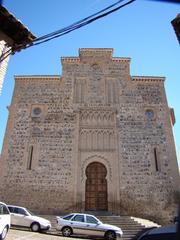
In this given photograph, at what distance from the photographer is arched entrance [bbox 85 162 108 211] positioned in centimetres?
1437

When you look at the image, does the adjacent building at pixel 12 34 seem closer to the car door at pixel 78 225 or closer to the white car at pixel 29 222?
the car door at pixel 78 225

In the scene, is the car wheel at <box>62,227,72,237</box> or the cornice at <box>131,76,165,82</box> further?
the cornice at <box>131,76,165,82</box>

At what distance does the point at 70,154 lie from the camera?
1531 centimetres

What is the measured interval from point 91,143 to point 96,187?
2.78 metres

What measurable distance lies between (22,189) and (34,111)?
17.5 feet

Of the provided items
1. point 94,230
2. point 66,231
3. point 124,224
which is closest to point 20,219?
point 66,231

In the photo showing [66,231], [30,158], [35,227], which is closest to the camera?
[66,231]

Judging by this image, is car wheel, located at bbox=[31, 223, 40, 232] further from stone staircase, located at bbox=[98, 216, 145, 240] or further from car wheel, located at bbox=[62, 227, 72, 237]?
stone staircase, located at bbox=[98, 216, 145, 240]

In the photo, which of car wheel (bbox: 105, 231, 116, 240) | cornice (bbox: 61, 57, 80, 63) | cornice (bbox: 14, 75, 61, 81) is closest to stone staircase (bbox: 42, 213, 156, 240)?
car wheel (bbox: 105, 231, 116, 240)

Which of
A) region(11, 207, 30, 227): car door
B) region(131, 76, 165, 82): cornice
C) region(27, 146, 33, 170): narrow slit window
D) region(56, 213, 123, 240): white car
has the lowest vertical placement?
region(56, 213, 123, 240): white car

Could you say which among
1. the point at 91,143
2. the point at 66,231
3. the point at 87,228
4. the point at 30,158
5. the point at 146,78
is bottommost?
the point at 66,231

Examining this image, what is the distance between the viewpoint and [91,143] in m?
15.7

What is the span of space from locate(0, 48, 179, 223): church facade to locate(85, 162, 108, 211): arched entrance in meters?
0.06

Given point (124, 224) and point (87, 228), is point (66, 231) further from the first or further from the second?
point (124, 224)
